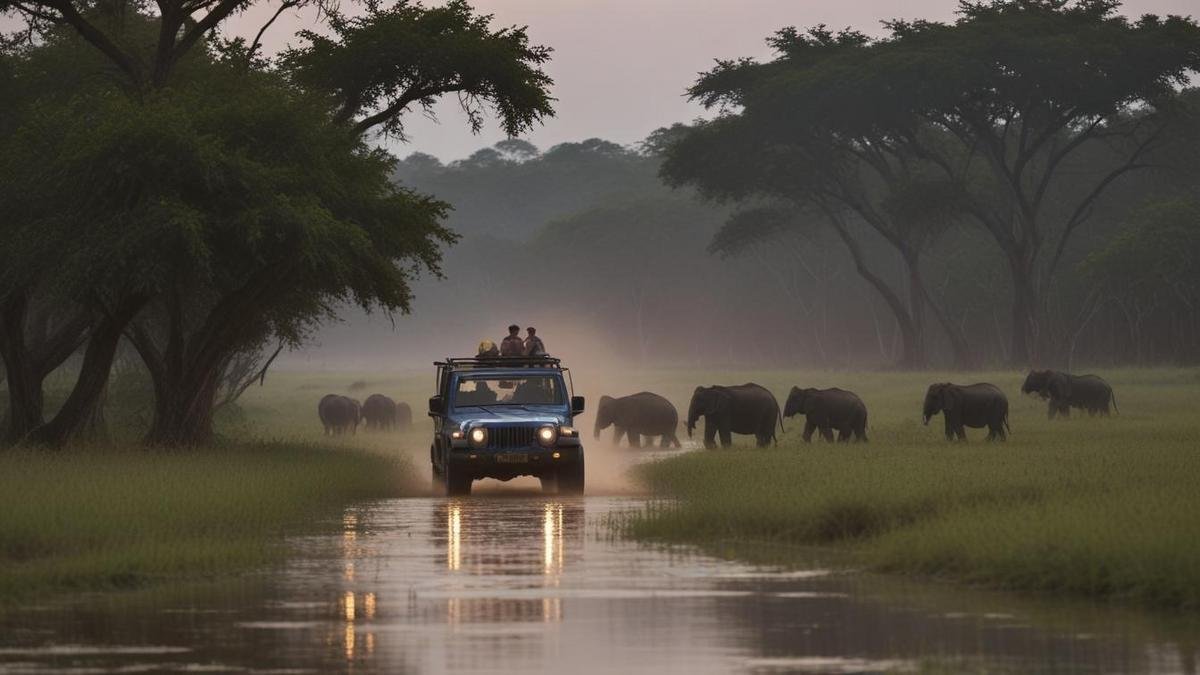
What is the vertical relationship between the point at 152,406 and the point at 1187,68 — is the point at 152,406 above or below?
below

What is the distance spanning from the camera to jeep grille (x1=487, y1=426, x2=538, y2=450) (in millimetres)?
28922

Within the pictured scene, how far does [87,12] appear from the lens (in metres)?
43.9

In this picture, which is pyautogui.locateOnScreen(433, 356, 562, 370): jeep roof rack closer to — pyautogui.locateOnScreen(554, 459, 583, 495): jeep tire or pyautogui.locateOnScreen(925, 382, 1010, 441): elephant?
pyautogui.locateOnScreen(554, 459, 583, 495): jeep tire

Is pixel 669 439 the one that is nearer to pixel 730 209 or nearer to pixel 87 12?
pixel 87 12

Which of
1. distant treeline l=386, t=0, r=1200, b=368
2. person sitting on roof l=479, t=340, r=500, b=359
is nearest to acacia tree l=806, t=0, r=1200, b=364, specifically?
distant treeline l=386, t=0, r=1200, b=368

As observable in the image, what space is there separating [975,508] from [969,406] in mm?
19466

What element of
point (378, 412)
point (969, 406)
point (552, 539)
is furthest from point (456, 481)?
point (378, 412)

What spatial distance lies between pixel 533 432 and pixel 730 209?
10340 cm

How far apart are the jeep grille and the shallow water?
9.13 m

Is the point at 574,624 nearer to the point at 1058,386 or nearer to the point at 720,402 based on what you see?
the point at 720,402

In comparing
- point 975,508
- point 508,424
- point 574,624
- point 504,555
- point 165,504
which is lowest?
point 574,624

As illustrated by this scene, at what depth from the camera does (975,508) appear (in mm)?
22609

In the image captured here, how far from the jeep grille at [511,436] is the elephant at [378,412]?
29.5 m

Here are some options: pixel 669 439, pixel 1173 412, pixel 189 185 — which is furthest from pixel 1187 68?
pixel 189 185
